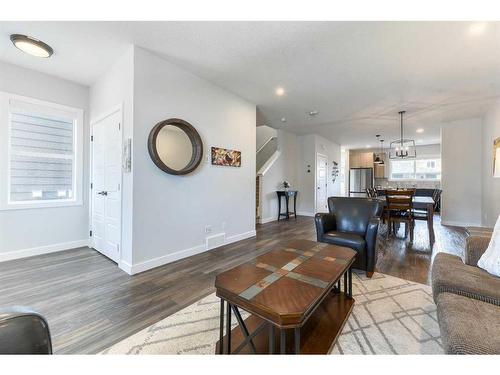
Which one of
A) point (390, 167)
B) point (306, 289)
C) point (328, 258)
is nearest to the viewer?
point (306, 289)

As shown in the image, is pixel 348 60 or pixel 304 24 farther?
pixel 348 60

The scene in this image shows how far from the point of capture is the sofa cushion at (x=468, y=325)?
855mm

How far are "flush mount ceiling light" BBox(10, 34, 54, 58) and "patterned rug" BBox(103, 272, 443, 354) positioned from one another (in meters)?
3.04

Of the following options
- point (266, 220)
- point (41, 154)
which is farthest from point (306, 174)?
point (41, 154)

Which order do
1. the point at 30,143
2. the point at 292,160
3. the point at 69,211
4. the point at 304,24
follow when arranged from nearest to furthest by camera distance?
the point at 304,24 → the point at 30,143 → the point at 69,211 → the point at 292,160

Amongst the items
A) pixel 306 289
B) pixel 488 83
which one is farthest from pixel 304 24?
pixel 488 83

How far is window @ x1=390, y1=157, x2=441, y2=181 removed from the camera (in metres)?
8.63

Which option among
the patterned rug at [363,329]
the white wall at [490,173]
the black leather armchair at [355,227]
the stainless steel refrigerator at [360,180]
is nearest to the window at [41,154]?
the patterned rug at [363,329]

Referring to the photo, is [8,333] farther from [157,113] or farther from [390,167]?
[390,167]

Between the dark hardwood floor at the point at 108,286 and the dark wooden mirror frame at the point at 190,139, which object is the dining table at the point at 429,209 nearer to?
the dark hardwood floor at the point at 108,286

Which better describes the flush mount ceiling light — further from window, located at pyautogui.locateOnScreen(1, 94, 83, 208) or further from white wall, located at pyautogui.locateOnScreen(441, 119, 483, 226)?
white wall, located at pyautogui.locateOnScreen(441, 119, 483, 226)

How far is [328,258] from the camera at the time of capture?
5.36ft
